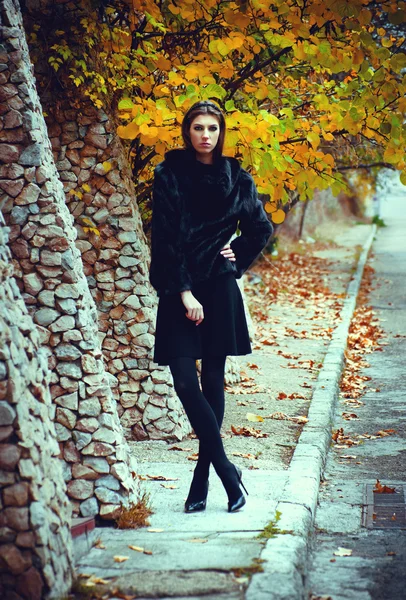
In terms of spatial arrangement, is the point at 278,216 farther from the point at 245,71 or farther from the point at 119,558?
the point at 119,558

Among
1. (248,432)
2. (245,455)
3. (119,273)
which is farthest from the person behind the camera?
(248,432)

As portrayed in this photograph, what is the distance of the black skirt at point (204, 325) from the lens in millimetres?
4520

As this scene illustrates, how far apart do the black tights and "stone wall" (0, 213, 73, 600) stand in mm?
1114

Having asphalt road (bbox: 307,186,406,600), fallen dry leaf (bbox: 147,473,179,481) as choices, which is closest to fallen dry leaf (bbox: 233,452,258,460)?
asphalt road (bbox: 307,186,406,600)

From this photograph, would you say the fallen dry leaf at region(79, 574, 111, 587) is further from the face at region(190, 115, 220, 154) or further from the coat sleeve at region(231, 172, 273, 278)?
the face at region(190, 115, 220, 154)

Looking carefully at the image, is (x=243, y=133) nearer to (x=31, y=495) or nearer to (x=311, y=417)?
(x=311, y=417)

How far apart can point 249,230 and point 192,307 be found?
672 millimetres

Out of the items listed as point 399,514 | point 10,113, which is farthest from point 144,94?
point 399,514

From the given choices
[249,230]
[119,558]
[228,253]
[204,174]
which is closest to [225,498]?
[119,558]

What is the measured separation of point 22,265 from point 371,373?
5.81m

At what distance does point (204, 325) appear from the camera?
4.63m

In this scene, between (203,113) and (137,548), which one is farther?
(203,113)

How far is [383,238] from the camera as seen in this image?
96.2 feet

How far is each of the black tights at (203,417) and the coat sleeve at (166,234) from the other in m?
0.42
